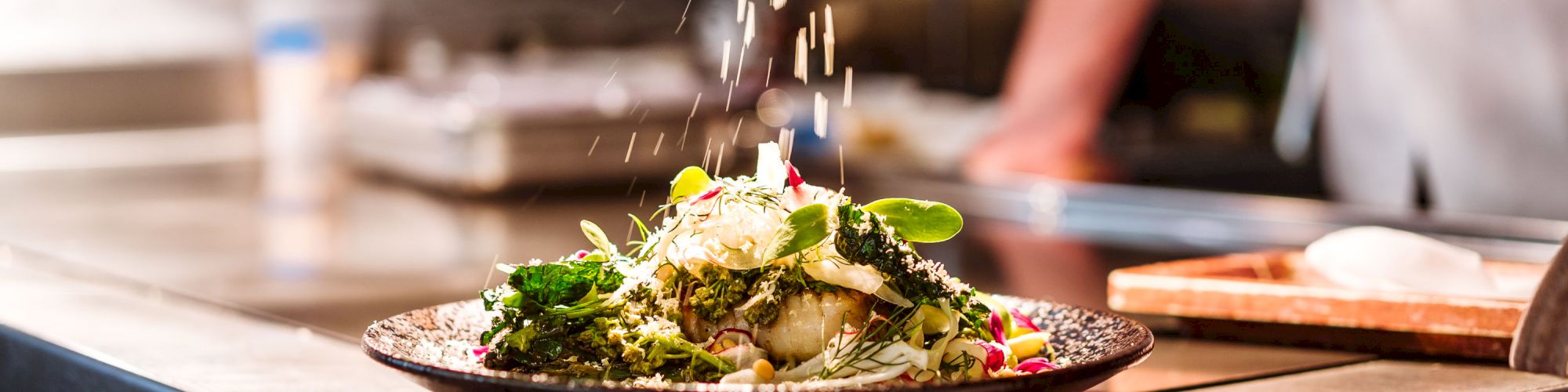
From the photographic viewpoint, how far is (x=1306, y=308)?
1313 millimetres

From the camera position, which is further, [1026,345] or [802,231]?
[1026,345]

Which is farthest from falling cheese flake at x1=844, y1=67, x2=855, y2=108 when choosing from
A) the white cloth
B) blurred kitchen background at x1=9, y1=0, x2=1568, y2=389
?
the white cloth

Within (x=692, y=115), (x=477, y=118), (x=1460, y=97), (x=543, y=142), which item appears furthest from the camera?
(x=692, y=115)

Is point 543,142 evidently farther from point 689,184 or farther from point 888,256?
point 888,256

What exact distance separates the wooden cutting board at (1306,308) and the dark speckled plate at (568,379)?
11.7 inches

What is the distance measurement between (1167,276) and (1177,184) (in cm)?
262

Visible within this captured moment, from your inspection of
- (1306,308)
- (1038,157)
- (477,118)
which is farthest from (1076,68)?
(1306,308)

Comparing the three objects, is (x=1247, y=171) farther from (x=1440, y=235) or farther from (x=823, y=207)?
(x=823, y=207)

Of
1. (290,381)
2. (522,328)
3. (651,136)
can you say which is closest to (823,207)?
(522,328)

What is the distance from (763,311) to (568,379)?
12 centimetres

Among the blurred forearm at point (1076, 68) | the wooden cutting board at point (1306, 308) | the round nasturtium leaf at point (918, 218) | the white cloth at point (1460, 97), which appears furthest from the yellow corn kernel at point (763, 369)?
the blurred forearm at point (1076, 68)

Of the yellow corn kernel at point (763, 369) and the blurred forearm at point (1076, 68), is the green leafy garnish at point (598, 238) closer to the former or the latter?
the yellow corn kernel at point (763, 369)

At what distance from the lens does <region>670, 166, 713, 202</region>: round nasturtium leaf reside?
0.98 meters

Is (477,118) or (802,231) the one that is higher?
(802,231)
